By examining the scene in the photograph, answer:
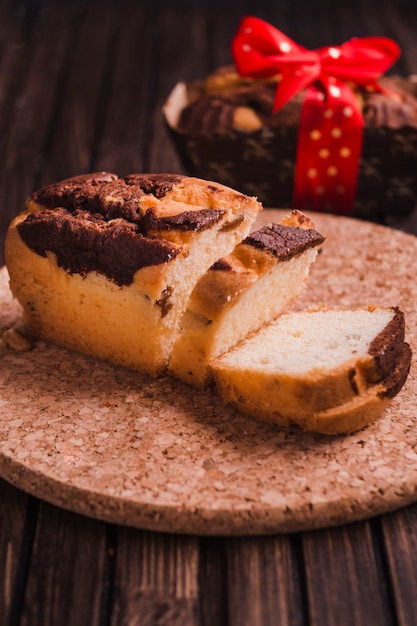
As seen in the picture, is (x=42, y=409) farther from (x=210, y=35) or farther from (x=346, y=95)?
(x=210, y=35)

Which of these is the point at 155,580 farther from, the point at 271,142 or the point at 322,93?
the point at 322,93

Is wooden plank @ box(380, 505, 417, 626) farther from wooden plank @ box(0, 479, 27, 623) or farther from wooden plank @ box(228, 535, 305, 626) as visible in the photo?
wooden plank @ box(0, 479, 27, 623)

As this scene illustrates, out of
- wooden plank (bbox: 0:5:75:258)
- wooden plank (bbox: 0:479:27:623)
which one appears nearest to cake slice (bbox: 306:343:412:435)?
wooden plank (bbox: 0:479:27:623)

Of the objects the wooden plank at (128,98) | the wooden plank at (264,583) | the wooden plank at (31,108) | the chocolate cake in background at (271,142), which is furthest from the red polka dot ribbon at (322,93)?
the wooden plank at (264,583)

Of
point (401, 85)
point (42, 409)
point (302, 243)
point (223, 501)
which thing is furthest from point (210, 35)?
point (223, 501)

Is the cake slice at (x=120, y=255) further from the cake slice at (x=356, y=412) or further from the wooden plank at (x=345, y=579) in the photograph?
the wooden plank at (x=345, y=579)
